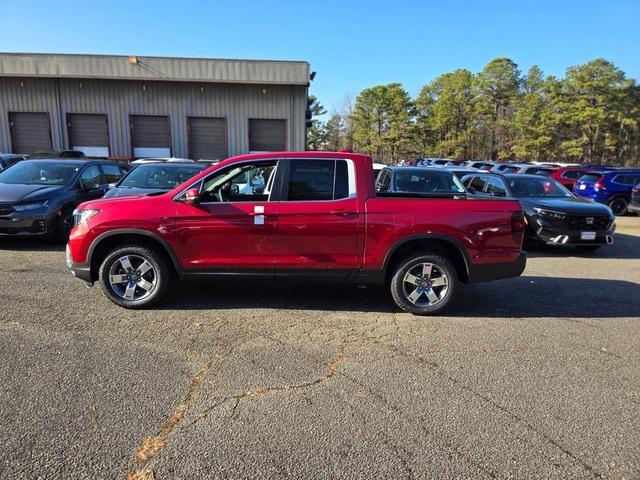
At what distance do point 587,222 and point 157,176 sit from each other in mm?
8574

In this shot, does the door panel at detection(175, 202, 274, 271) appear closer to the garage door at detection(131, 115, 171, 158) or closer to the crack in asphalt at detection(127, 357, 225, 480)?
the crack in asphalt at detection(127, 357, 225, 480)

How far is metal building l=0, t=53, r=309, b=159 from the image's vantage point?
20.2 m

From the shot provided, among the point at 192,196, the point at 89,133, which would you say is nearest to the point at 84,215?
the point at 192,196

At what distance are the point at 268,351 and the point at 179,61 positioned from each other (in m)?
19.6

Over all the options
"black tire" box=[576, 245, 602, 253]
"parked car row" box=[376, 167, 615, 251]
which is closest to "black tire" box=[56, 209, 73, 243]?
"parked car row" box=[376, 167, 615, 251]

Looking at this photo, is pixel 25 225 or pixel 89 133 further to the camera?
pixel 89 133

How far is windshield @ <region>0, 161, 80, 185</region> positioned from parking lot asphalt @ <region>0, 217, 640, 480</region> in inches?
153

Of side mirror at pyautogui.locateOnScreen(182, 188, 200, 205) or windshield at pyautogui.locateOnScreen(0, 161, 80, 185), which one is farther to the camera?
windshield at pyautogui.locateOnScreen(0, 161, 80, 185)

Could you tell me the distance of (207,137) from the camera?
70.1 ft

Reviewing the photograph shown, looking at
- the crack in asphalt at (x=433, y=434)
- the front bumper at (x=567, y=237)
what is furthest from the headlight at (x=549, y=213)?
the crack in asphalt at (x=433, y=434)

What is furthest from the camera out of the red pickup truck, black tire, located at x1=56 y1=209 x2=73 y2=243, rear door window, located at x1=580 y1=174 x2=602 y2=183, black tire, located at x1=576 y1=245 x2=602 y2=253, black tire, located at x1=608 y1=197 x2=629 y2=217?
rear door window, located at x1=580 y1=174 x2=602 y2=183

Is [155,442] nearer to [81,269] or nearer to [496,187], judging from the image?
[81,269]

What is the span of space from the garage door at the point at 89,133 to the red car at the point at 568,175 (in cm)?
2060

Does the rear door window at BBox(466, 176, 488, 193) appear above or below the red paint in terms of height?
above
